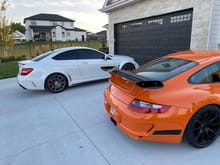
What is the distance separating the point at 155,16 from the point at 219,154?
6.76 m

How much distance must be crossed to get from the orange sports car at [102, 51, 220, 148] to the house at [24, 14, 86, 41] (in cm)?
4475

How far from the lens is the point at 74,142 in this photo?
307 cm

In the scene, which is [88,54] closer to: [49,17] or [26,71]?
[26,71]

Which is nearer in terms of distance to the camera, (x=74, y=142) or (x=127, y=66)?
→ (x=74, y=142)

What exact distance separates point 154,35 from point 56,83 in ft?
16.4

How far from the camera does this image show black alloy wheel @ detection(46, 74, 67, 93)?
19.2 ft

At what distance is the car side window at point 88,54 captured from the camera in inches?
251

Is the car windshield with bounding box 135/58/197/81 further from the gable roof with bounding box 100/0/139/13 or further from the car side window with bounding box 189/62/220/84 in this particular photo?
the gable roof with bounding box 100/0/139/13

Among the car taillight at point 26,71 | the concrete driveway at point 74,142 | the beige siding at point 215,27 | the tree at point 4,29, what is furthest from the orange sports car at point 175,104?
the tree at point 4,29

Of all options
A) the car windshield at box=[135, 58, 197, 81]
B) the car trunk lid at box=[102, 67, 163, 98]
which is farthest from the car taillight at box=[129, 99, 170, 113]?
the car windshield at box=[135, 58, 197, 81]

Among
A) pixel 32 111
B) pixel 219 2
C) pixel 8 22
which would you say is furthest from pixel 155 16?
pixel 8 22

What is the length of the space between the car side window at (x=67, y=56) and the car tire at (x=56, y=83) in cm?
58

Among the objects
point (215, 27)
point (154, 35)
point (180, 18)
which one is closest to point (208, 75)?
point (215, 27)

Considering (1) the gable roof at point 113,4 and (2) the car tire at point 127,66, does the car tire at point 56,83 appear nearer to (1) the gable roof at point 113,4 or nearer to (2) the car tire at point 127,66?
(2) the car tire at point 127,66
